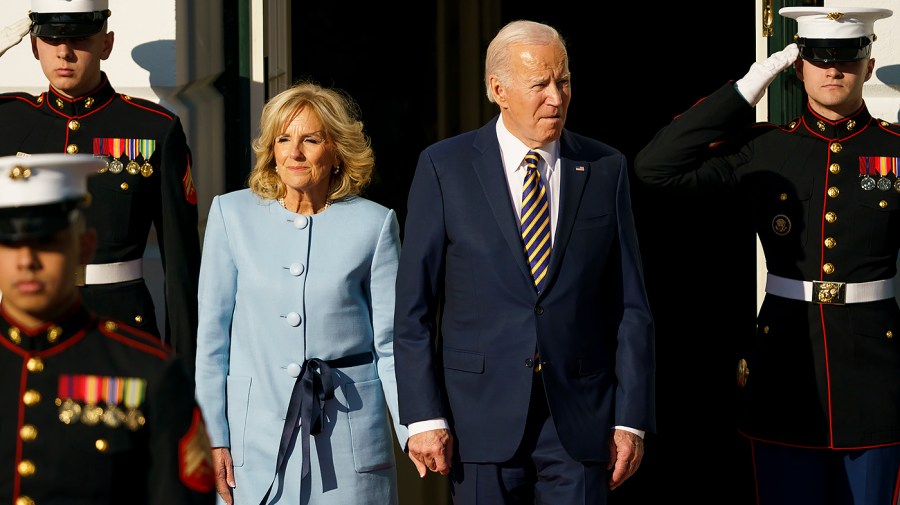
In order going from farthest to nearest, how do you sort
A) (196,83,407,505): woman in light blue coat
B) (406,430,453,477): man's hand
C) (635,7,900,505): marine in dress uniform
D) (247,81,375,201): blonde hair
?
Result: (635,7,900,505): marine in dress uniform → (247,81,375,201): blonde hair → (196,83,407,505): woman in light blue coat → (406,430,453,477): man's hand

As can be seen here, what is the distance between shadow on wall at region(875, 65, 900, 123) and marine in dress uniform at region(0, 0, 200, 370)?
219 centimetres

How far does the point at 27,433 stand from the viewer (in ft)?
9.28

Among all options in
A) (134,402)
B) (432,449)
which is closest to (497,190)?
(432,449)

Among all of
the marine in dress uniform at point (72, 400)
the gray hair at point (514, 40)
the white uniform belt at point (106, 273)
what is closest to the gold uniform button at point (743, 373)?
the gray hair at point (514, 40)

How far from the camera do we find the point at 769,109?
5.45 m

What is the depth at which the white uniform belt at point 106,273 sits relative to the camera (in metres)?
4.62

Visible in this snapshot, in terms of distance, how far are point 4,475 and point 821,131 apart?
265 centimetres

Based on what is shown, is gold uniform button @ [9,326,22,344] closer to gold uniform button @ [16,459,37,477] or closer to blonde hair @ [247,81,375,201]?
gold uniform button @ [16,459,37,477]

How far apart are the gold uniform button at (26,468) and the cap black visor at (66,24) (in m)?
1.99

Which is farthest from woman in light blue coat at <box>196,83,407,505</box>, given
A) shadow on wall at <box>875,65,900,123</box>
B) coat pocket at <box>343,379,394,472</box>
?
shadow on wall at <box>875,65,900,123</box>

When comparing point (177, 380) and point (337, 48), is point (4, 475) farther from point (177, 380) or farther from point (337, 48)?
point (337, 48)

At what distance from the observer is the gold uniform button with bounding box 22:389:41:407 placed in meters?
2.84

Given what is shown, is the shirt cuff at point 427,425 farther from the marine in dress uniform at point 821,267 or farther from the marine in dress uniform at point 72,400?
the marine in dress uniform at point 72,400

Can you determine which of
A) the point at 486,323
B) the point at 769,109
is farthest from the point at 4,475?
the point at 769,109
